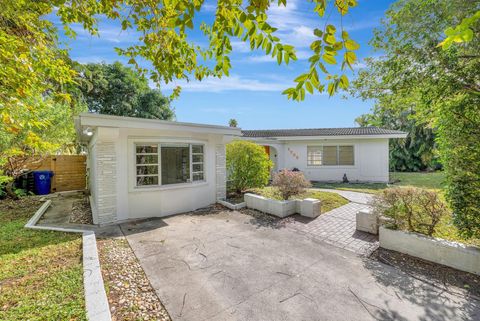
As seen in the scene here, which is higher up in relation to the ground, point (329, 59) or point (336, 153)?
point (329, 59)

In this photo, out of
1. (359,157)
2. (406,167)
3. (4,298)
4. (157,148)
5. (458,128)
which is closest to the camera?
(4,298)

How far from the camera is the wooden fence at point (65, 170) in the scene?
13102 millimetres

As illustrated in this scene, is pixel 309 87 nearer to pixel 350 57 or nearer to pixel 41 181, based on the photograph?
pixel 350 57

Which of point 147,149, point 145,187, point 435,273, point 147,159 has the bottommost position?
Answer: point 435,273

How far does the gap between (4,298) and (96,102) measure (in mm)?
20828

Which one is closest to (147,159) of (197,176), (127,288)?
(197,176)

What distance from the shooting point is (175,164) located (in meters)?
8.69

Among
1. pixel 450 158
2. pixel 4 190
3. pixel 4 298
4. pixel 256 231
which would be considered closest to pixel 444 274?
pixel 450 158

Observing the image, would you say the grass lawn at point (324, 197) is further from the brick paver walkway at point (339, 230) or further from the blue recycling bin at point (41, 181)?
the blue recycling bin at point (41, 181)

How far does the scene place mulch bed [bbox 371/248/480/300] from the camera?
395cm

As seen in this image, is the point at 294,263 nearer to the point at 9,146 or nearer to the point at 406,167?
the point at 9,146

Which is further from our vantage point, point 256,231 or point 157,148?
point 157,148

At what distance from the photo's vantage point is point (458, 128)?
15.2 feet

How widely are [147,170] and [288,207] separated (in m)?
5.10
